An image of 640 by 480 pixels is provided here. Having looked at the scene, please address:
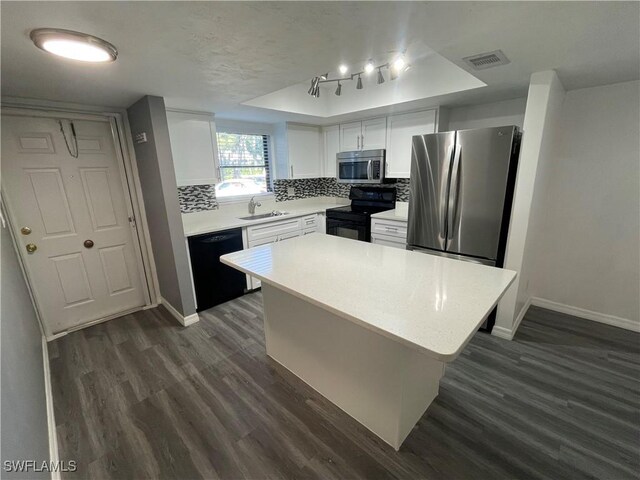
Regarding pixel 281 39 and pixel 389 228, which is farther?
pixel 389 228

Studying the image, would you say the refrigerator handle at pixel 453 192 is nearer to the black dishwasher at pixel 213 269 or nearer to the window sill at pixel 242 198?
the black dishwasher at pixel 213 269

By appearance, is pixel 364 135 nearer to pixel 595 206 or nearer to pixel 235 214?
pixel 235 214

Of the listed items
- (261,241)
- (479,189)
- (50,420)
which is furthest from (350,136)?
(50,420)

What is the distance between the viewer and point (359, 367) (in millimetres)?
1606

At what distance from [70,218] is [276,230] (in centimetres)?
208

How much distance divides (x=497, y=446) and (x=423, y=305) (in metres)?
1.09

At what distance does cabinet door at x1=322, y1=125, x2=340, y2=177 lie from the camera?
4.12m

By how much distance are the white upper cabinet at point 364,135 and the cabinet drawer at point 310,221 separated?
1113mm

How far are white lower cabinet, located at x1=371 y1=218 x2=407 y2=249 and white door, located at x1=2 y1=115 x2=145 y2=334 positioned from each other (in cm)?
287

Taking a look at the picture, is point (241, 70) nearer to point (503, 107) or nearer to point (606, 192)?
point (503, 107)

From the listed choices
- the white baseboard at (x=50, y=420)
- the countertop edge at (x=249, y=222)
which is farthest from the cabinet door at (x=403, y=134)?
the white baseboard at (x=50, y=420)

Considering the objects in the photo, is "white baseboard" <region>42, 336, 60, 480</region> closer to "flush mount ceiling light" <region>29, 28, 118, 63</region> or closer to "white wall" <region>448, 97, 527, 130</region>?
"flush mount ceiling light" <region>29, 28, 118, 63</region>

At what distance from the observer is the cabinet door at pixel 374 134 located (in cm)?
355

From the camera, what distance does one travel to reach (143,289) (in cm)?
317
